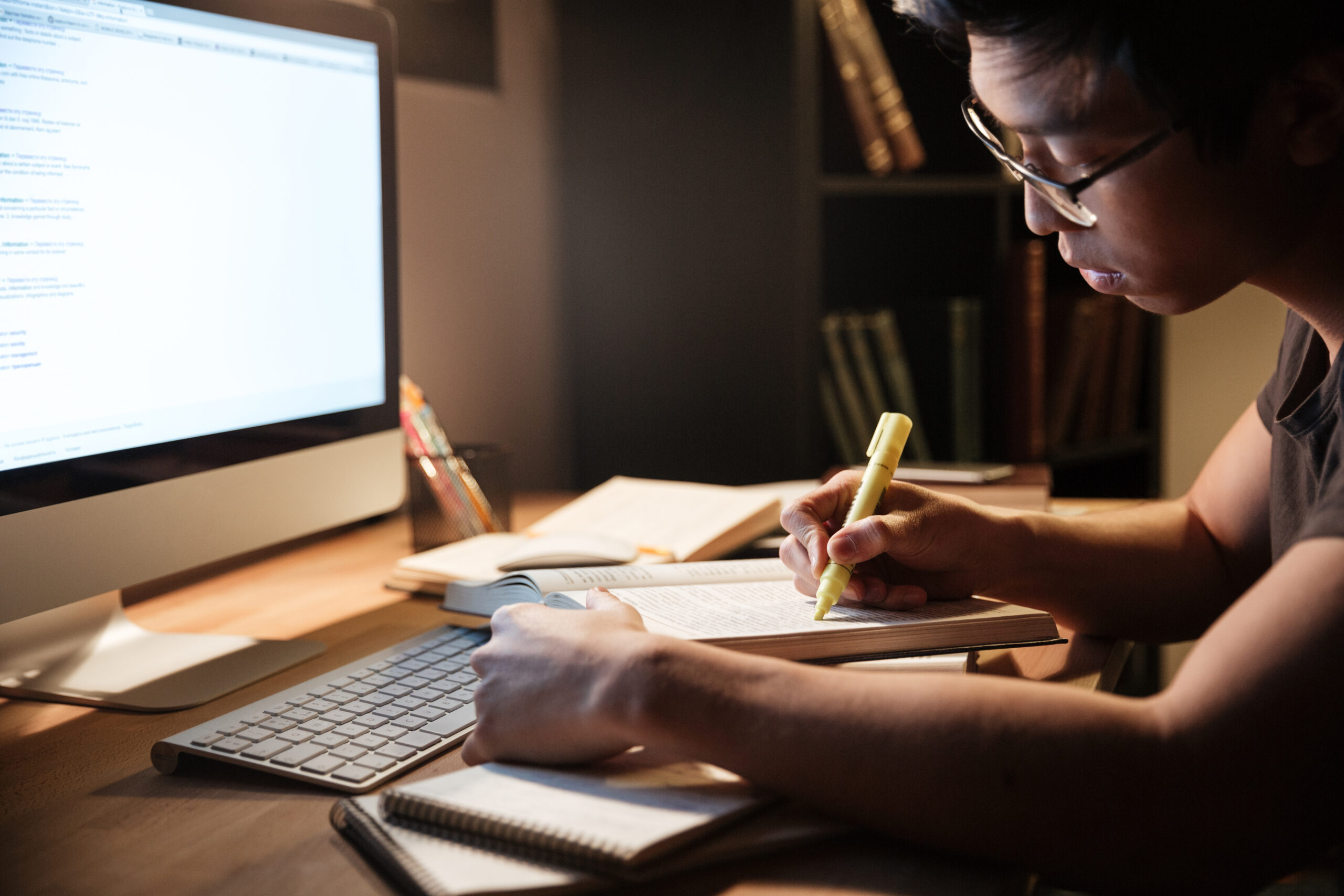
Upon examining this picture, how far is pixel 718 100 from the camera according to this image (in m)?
1.72

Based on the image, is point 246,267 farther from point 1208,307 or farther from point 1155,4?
point 1208,307

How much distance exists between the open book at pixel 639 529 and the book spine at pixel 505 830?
15.2 inches

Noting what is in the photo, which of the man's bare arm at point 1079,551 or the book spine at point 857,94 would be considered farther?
the book spine at point 857,94

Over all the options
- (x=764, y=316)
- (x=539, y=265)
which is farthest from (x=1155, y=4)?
(x=539, y=265)

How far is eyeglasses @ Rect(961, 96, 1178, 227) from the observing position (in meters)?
0.60

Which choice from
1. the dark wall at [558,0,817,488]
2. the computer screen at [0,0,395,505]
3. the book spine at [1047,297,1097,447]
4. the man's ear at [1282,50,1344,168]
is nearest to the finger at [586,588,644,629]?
the computer screen at [0,0,395,505]

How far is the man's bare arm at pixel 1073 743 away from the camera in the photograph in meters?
0.47

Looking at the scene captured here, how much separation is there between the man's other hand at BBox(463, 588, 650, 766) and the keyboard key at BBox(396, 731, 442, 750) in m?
0.05

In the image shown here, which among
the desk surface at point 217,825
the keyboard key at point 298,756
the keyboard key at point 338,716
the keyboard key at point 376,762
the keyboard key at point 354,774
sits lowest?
the desk surface at point 217,825

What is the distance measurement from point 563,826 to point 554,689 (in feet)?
0.29

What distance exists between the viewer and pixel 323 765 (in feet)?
1.96

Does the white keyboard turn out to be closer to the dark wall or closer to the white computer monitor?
the white computer monitor

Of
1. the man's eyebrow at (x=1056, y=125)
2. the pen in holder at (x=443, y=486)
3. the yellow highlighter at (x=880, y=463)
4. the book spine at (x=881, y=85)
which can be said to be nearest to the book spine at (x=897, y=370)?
the book spine at (x=881, y=85)

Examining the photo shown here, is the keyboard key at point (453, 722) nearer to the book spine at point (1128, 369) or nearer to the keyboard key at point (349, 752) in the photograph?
the keyboard key at point (349, 752)
